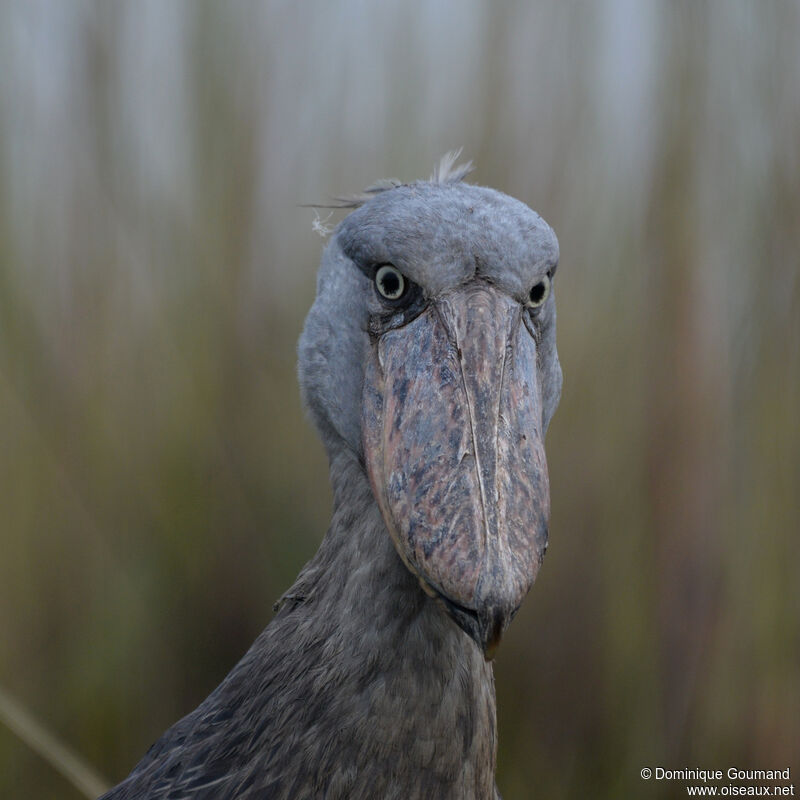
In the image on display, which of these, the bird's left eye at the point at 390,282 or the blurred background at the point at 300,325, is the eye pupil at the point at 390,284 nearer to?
the bird's left eye at the point at 390,282

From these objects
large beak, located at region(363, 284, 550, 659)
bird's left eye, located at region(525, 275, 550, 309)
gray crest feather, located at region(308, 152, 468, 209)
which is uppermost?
gray crest feather, located at region(308, 152, 468, 209)

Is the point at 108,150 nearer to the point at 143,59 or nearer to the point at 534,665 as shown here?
the point at 143,59

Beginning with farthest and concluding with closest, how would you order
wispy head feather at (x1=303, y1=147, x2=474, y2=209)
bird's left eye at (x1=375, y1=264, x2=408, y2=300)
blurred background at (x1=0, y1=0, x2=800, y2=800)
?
1. blurred background at (x1=0, y1=0, x2=800, y2=800)
2. wispy head feather at (x1=303, y1=147, x2=474, y2=209)
3. bird's left eye at (x1=375, y1=264, x2=408, y2=300)

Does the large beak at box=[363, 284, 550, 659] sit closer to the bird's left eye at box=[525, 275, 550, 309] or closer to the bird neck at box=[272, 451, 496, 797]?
the bird's left eye at box=[525, 275, 550, 309]

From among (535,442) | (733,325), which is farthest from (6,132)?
(733,325)

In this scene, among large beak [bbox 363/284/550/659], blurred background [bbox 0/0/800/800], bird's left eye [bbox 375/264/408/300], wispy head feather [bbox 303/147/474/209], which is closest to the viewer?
large beak [bbox 363/284/550/659]

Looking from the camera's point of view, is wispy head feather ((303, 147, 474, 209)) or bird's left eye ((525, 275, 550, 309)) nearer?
bird's left eye ((525, 275, 550, 309))

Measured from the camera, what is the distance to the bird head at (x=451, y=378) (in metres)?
0.74

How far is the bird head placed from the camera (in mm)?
744

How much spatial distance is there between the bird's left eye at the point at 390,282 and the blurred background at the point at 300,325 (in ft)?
2.16

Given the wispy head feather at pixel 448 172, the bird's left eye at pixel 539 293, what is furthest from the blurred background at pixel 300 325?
the bird's left eye at pixel 539 293

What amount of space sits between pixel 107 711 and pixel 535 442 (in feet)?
3.47

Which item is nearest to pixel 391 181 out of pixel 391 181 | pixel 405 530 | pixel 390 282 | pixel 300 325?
→ pixel 391 181

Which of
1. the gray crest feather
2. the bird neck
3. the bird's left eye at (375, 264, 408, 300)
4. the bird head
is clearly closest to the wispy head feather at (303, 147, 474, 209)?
the gray crest feather
